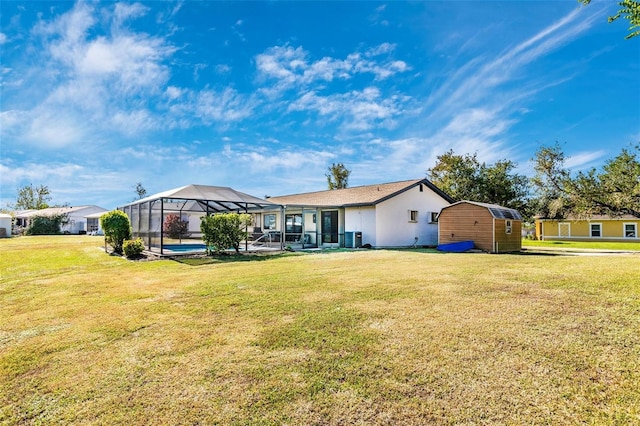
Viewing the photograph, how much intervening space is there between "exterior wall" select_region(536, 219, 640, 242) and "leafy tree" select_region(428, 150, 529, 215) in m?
6.37

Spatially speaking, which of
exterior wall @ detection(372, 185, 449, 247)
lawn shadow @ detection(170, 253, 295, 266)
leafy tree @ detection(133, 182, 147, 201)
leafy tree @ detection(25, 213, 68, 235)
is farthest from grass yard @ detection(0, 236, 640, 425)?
leafy tree @ detection(133, 182, 147, 201)

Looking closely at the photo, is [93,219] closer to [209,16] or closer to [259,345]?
[209,16]

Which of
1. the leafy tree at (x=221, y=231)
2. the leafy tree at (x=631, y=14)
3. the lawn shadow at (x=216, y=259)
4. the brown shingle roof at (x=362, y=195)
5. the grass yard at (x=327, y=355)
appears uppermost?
the leafy tree at (x=631, y=14)

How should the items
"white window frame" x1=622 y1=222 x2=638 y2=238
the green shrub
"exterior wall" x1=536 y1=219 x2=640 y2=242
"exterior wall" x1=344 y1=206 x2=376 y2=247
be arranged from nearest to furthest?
the green shrub
"exterior wall" x1=344 y1=206 x2=376 y2=247
"white window frame" x1=622 y1=222 x2=638 y2=238
"exterior wall" x1=536 y1=219 x2=640 y2=242

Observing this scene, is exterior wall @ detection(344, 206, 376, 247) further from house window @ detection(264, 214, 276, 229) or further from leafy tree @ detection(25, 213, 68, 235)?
leafy tree @ detection(25, 213, 68, 235)

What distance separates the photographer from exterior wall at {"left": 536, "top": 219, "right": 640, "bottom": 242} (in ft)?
99.2

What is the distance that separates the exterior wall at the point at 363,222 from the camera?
17.9 metres

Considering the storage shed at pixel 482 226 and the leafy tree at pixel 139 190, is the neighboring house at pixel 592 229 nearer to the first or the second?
the storage shed at pixel 482 226

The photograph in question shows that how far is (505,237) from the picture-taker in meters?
16.7

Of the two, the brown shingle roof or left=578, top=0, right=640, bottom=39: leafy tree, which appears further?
the brown shingle roof

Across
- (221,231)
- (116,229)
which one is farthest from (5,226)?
(221,231)

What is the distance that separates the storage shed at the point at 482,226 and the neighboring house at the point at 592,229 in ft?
51.2

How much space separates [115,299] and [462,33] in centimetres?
1400

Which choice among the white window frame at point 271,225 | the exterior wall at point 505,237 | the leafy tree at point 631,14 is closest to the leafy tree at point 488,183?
the exterior wall at point 505,237
